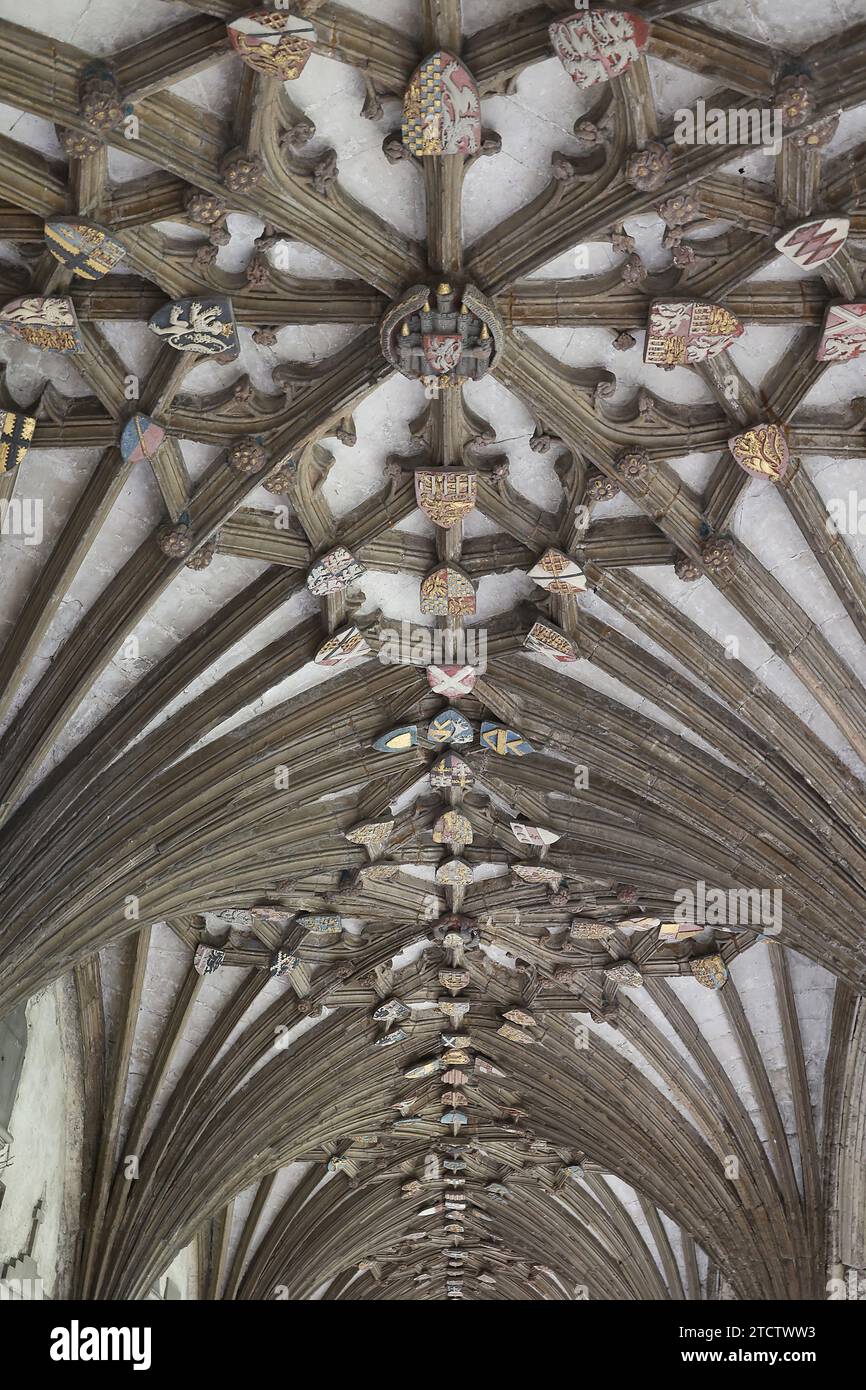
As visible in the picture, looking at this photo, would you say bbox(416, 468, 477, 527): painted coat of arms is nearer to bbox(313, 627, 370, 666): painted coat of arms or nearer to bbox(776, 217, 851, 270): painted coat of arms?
bbox(313, 627, 370, 666): painted coat of arms

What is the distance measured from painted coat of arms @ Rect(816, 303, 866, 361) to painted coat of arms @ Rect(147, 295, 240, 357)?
3916 millimetres

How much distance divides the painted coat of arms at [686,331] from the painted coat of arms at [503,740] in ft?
15.6

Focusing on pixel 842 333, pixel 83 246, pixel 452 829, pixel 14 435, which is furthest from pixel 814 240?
pixel 452 829

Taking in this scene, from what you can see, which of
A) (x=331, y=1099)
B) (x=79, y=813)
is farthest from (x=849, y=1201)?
(x=79, y=813)

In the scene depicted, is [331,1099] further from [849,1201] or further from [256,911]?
[849,1201]

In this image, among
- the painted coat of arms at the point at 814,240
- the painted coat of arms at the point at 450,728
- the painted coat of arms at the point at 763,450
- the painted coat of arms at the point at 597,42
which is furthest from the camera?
the painted coat of arms at the point at 450,728

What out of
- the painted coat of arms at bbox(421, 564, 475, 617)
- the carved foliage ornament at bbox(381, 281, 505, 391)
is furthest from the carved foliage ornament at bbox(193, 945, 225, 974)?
the carved foliage ornament at bbox(381, 281, 505, 391)

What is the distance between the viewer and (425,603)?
38.8ft

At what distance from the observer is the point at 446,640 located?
12.5m

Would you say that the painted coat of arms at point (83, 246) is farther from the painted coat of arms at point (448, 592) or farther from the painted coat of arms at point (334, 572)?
the painted coat of arms at point (448, 592)

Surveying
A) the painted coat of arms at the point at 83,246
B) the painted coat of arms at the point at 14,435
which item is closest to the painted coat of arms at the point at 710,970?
the painted coat of arms at the point at 14,435

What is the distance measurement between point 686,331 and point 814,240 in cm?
108

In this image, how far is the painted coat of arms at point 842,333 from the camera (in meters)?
8.75

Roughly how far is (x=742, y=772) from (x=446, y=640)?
2.95 metres
